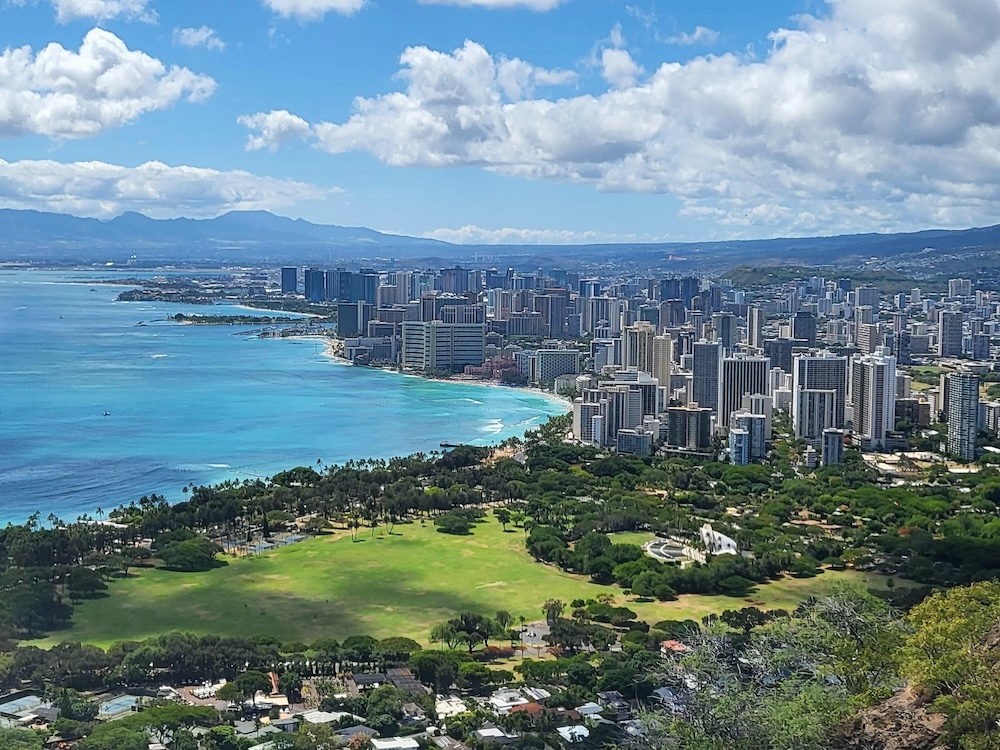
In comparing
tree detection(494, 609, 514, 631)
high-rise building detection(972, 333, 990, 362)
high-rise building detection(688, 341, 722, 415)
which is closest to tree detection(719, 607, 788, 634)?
tree detection(494, 609, 514, 631)

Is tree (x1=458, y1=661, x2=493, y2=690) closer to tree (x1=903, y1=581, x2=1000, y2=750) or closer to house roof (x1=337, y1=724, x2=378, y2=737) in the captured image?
house roof (x1=337, y1=724, x2=378, y2=737)

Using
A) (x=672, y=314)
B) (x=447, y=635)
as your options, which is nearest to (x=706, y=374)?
(x=672, y=314)

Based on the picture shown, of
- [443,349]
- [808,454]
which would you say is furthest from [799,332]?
[808,454]

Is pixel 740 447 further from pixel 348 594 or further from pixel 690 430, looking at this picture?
pixel 348 594

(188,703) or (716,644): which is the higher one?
(716,644)

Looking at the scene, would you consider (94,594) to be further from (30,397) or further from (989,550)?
(30,397)
